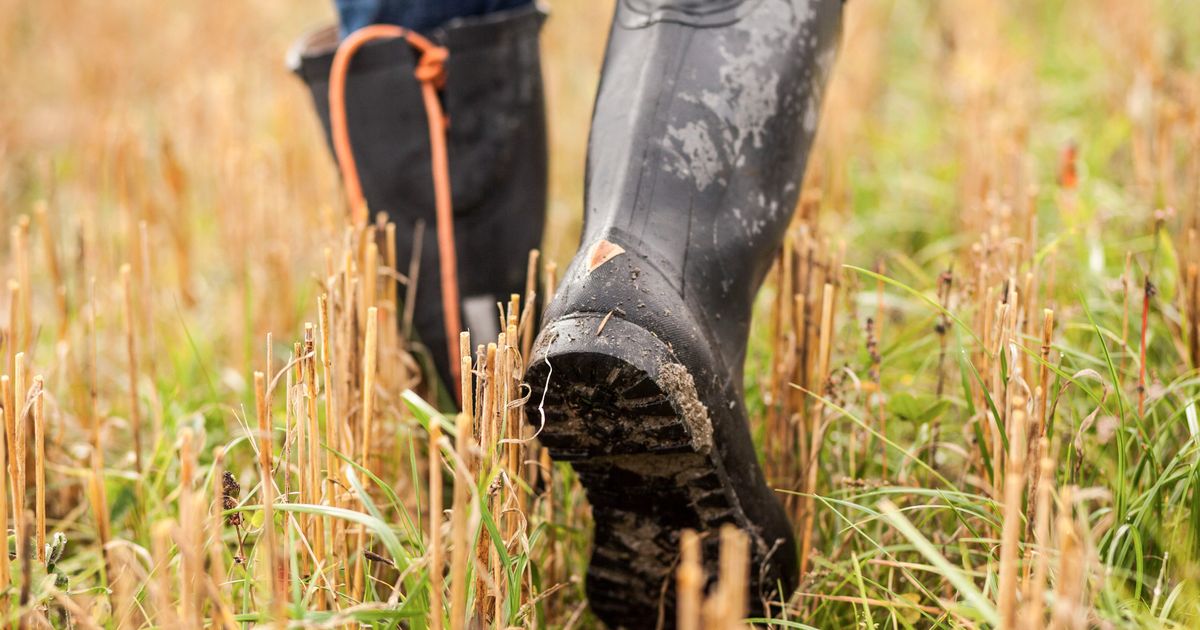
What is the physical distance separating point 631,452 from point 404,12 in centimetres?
77

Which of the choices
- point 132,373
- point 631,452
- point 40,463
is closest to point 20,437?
point 40,463

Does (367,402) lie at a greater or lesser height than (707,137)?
lesser

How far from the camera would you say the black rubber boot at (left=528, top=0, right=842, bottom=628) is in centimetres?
88

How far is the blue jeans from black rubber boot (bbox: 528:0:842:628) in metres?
0.38

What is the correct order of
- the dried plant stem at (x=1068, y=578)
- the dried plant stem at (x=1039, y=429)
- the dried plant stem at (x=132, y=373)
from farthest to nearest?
the dried plant stem at (x=132, y=373) → the dried plant stem at (x=1039, y=429) → the dried plant stem at (x=1068, y=578)

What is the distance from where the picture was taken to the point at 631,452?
0.91 m

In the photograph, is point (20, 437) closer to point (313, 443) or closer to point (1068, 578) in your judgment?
point (313, 443)

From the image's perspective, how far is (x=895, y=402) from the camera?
1.10 m

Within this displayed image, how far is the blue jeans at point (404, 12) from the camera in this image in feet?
4.55

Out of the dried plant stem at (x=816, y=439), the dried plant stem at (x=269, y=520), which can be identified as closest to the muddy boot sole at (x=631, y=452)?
the dried plant stem at (x=816, y=439)

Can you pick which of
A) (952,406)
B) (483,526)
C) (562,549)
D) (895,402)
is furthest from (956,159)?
(483,526)

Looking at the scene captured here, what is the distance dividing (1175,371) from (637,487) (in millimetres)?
695

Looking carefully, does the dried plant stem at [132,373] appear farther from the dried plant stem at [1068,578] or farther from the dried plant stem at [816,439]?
the dried plant stem at [1068,578]

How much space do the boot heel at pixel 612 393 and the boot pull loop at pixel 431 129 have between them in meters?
0.52
